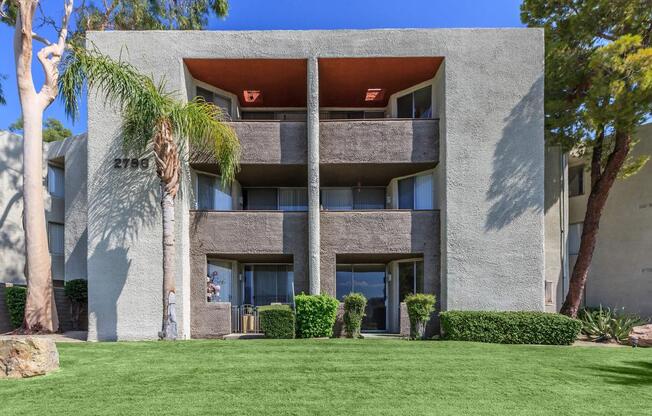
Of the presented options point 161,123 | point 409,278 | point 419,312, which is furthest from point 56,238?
point 419,312

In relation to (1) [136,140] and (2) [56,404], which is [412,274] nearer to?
(1) [136,140]

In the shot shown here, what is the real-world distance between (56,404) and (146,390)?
1.28 metres

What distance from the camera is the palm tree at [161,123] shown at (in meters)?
11.8

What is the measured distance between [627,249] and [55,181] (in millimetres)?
26257

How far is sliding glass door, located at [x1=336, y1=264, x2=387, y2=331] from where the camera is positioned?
1591 centimetres

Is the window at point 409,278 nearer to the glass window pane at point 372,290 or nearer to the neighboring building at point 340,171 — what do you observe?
the neighboring building at point 340,171

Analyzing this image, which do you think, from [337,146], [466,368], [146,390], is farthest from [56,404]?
[337,146]

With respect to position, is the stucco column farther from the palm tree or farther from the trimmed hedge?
the trimmed hedge

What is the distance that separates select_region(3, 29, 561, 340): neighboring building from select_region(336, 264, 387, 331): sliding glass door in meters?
0.99

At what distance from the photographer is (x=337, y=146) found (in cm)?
1443

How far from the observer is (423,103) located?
1588 cm

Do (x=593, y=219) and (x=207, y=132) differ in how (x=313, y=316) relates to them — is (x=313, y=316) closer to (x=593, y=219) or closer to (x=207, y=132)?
(x=207, y=132)

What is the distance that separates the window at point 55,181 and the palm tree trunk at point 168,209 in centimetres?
1114

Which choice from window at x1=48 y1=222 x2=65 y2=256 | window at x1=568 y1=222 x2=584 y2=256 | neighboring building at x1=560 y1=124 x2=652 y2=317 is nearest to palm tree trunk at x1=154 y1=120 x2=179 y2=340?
window at x1=48 y1=222 x2=65 y2=256
